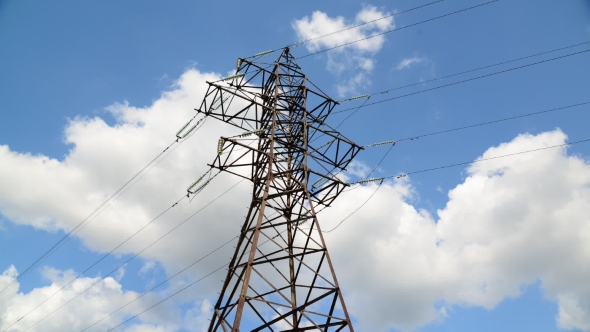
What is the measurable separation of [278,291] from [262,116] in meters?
7.64

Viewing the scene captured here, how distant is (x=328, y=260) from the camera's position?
12625 mm

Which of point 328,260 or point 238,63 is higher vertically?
point 238,63

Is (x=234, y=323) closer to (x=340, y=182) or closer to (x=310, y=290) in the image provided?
(x=310, y=290)

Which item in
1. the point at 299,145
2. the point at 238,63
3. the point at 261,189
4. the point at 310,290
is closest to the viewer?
the point at 310,290

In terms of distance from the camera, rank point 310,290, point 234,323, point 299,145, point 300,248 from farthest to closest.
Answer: point 299,145 → point 300,248 → point 310,290 → point 234,323

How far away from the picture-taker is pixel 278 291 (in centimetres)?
1210

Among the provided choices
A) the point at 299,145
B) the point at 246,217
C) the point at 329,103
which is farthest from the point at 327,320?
the point at 329,103

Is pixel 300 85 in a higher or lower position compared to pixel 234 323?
higher

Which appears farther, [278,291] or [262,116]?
[262,116]

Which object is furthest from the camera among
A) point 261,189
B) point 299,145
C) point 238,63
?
point 238,63

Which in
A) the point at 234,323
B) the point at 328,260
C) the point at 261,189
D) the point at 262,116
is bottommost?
the point at 234,323

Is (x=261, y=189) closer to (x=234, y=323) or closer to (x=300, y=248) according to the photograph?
(x=300, y=248)

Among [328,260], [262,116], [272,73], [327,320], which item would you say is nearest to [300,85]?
[272,73]

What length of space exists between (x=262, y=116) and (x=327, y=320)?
28.4 feet
